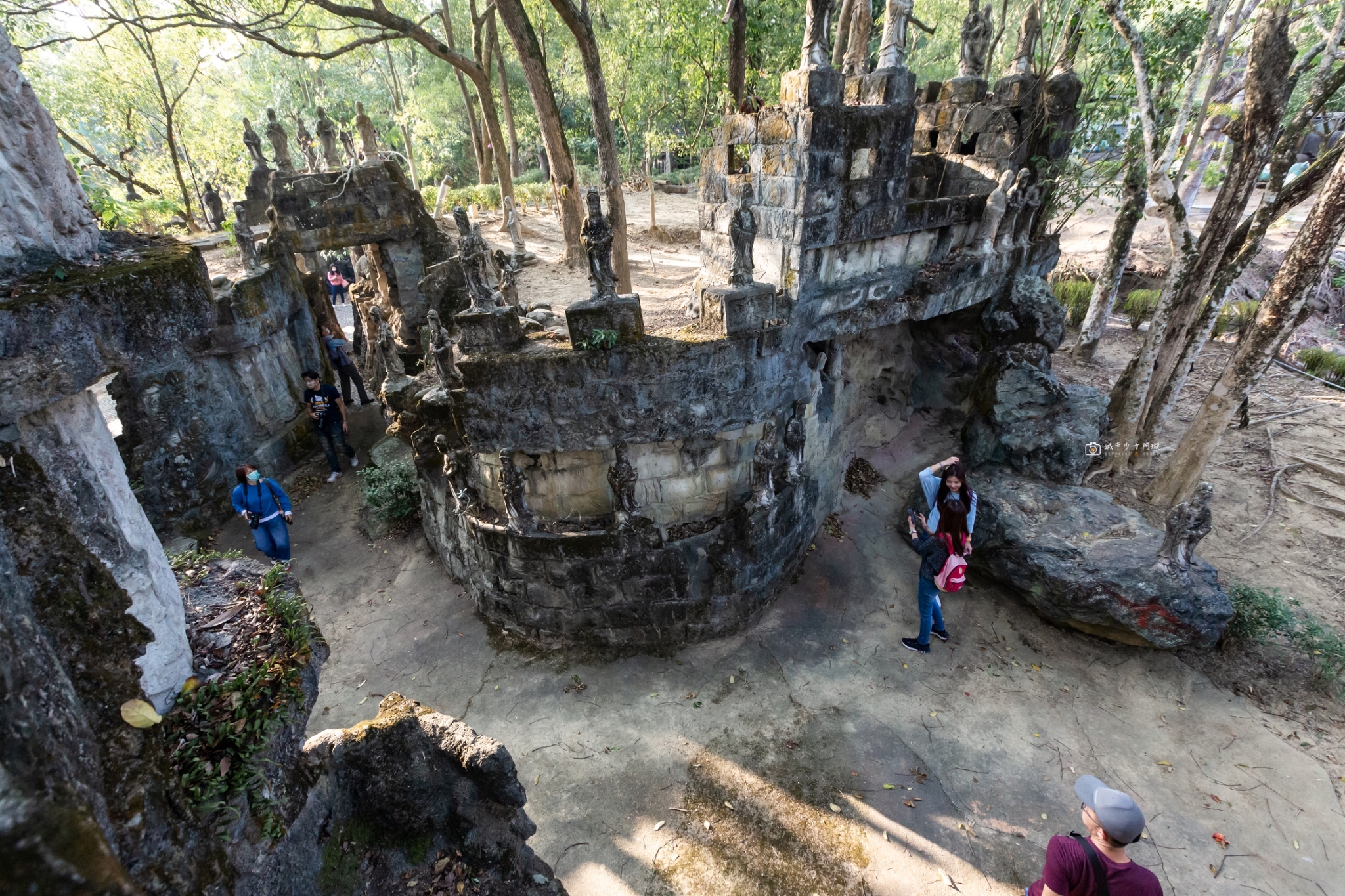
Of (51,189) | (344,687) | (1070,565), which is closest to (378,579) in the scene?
(344,687)

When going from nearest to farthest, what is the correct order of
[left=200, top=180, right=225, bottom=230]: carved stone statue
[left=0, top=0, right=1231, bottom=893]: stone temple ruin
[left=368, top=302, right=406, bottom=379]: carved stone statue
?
1. [left=0, top=0, right=1231, bottom=893]: stone temple ruin
2. [left=368, top=302, right=406, bottom=379]: carved stone statue
3. [left=200, top=180, right=225, bottom=230]: carved stone statue

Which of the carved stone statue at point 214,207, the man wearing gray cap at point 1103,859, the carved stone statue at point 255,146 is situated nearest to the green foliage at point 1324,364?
the man wearing gray cap at point 1103,859

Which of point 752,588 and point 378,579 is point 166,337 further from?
point 378,579

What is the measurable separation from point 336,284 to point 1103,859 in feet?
66.0

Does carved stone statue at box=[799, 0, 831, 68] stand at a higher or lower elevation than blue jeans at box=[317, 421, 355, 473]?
higher

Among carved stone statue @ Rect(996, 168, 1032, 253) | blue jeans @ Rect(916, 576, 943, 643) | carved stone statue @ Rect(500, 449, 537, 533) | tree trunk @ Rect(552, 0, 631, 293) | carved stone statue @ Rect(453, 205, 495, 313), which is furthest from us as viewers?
tree trunk @ Rect(552, 0, 631, 293)

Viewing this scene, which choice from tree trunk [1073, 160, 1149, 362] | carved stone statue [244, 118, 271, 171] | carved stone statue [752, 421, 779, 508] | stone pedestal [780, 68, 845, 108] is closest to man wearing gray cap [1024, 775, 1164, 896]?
carved stone statue [752, 421, 779, 508]

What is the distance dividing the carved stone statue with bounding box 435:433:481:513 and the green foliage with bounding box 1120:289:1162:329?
16.5 metres

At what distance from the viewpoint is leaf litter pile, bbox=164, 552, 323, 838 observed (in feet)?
7.61

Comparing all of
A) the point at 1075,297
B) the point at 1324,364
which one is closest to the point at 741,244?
the point at 1075,297

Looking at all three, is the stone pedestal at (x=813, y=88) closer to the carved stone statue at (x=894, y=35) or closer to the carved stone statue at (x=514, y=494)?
the carved stone statue at (x=894, y=35)

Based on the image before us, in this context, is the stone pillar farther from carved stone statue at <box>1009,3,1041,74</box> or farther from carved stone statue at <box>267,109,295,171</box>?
carved stone statue at <box>267,109,295,171</box>

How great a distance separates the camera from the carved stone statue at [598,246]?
5.50m

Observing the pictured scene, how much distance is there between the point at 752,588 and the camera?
7.57m
